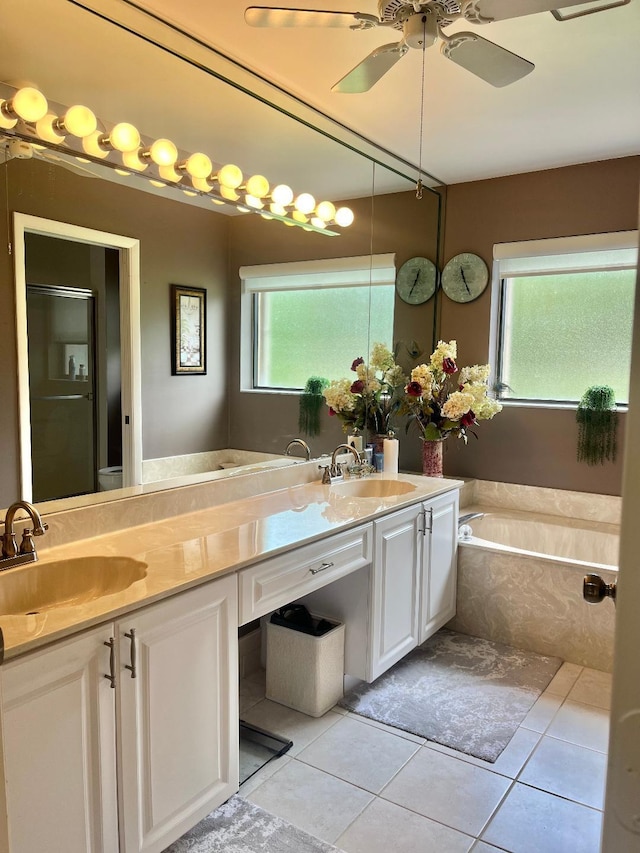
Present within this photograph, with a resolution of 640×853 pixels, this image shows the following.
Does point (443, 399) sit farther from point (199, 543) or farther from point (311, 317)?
point (199, 543)

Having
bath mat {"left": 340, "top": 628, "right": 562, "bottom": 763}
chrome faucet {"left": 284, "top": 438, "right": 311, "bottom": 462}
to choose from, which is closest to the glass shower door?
chrome faucet {"left": 284, "top": 438, "right": 311, "bottom": 462}

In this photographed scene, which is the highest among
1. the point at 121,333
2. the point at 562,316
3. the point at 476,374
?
the point at 562,316

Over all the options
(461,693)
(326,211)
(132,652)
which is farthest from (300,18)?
(461,693)

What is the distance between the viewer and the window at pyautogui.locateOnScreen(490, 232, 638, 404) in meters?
3.51

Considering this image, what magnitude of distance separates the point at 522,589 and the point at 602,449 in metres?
0.95

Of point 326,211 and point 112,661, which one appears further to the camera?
point 326,211

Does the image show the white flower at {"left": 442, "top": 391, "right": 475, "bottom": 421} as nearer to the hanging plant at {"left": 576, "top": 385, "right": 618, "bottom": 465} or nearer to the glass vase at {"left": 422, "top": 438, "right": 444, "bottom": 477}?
the glass vase at {"left": 422, "top": 438, "right": 444, "bottom": 477}

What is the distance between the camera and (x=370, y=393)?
349 cm

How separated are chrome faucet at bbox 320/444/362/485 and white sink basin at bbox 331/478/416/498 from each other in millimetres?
63

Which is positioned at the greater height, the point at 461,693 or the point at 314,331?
the point at 314,331

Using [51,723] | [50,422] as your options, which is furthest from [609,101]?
[51,723]

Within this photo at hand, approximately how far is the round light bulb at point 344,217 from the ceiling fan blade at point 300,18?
4.85ft

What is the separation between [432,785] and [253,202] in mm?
2316

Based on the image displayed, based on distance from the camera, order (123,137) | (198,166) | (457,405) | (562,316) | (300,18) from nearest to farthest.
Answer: (300,18), (123,137), (198,166), (457,405), (562,316)
